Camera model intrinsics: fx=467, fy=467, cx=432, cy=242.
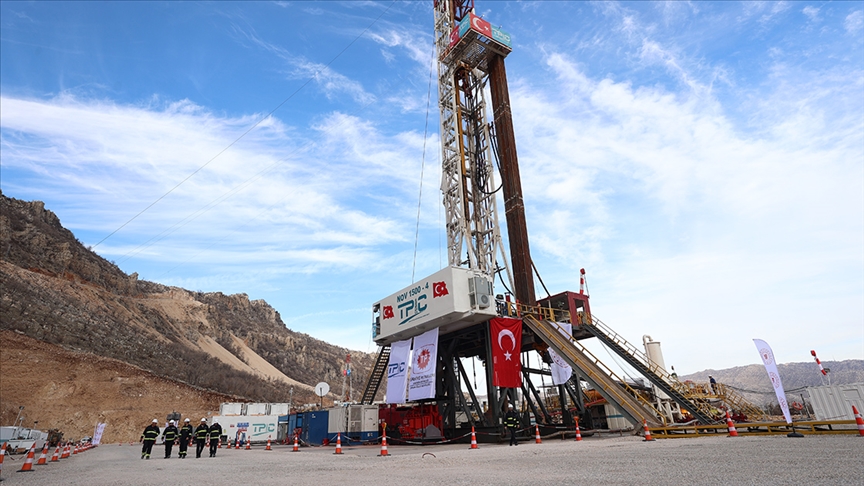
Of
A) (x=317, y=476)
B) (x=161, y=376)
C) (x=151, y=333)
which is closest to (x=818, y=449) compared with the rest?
(x=317, y=476)

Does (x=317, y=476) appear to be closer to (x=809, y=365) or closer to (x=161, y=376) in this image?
(x=161, y=376)

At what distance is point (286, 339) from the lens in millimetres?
92500

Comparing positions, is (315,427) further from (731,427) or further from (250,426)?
(731,427)

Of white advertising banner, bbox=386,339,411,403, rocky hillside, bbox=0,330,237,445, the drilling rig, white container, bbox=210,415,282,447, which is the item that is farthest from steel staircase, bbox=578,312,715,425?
rocky hillside, bbox=0,330,237,445

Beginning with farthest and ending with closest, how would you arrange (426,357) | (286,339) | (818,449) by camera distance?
(286,339), (426,357), (818,449)

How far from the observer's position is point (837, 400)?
18.1 m

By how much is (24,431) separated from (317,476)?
27.9 meters

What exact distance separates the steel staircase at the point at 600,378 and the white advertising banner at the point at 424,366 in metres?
4.58

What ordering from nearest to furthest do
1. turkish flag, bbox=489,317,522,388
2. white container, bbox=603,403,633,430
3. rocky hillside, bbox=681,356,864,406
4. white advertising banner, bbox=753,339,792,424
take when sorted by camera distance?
white advertising banner, bbox=753,339,792,424 → turkish flag, bbox=489,317,522,388 → white container, bbox=603,403,633,430 → rocky hillside, bbox=681,356,864,406

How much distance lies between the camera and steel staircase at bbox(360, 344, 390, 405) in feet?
89.4

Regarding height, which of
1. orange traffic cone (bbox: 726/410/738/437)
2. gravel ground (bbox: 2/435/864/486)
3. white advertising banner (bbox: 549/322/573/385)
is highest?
white advertising banner (bbox: 549/322/573/385)

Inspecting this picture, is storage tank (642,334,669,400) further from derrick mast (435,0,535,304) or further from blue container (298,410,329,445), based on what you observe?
blue container (298,410,329,445)

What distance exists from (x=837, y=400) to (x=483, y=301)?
1409 cm

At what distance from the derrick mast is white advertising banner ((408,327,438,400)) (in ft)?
15.9
